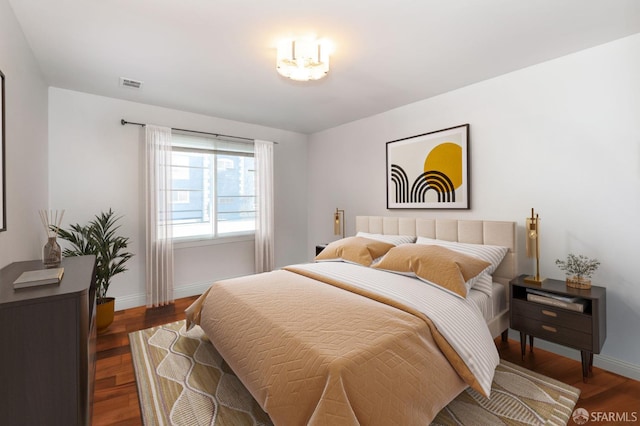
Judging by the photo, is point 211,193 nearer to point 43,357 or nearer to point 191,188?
point 191,188

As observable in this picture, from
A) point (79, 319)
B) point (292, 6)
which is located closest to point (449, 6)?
point (292, 6)

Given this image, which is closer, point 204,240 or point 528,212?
point 528,212

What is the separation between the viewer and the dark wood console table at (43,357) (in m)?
1.31

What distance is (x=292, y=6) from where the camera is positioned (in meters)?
1.83

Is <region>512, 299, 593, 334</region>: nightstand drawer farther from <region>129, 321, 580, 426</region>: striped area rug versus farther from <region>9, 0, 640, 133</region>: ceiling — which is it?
<region>9, 0, 640, 133</region>: ceiling

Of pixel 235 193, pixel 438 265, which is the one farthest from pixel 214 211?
pixel 438 265

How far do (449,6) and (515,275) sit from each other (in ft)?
7.34

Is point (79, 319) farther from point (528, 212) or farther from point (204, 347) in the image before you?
point (528, 212)

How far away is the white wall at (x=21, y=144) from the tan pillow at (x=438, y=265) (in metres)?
2.75

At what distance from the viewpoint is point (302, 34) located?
2135 mm

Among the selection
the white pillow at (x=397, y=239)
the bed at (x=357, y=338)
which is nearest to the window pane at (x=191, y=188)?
the bed at (x=357, y=338)

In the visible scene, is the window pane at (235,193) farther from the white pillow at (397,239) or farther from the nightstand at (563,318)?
the nightstand at (563,318)

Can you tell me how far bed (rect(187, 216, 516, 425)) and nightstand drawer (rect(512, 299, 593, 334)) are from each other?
201 millimetres

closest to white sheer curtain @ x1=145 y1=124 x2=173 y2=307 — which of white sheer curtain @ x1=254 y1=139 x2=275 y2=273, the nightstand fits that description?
white sheer curtain @ x1=254 y1=139 x2=275 y2=273
